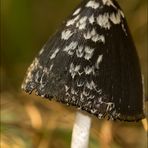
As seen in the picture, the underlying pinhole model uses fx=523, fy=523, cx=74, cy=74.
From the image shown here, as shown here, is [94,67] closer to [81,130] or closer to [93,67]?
[93,67]

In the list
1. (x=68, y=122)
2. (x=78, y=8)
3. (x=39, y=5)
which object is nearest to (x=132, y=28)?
(x=39, y=5)

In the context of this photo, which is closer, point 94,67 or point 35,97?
point 94,67

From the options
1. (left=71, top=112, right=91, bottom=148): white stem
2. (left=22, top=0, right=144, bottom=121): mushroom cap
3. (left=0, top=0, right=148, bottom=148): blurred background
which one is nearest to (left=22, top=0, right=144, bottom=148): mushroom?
(left=22, top=0, right=144, bottom=121): mushroom cap

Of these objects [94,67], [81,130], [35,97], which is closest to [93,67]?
[94,67]

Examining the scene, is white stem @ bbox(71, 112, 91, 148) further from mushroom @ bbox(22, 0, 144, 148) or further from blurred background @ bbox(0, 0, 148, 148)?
blurred background @ bbox(0, 0, 148, 148)

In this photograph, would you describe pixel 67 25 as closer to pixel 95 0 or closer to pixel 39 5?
pixel 95 0

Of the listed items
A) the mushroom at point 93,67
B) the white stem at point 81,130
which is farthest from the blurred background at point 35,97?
the mushroom at point 93,67
